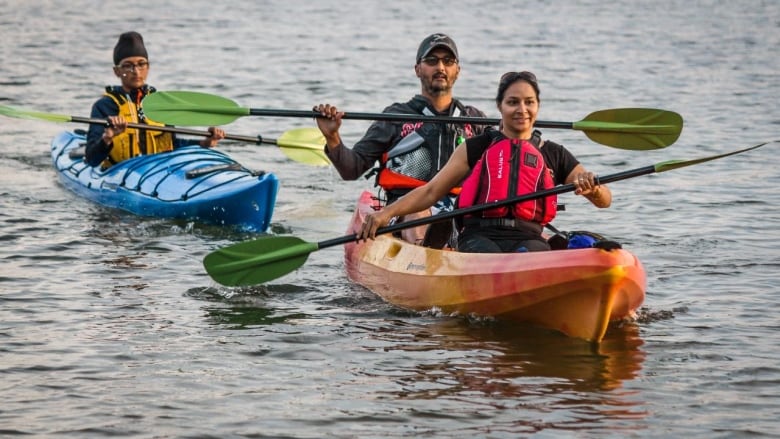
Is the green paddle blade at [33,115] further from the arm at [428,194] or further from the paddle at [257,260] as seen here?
the arm at [428,194]

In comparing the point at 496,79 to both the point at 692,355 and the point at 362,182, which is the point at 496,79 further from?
the point at 692,355

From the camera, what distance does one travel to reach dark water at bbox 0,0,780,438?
5340 millimetres

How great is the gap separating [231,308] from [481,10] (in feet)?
59.0

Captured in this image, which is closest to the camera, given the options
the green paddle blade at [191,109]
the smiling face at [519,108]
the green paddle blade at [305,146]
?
the smiling face at [519,108]

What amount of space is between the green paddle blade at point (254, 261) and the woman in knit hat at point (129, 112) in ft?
8.37

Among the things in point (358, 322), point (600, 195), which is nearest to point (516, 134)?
point (600, 195)

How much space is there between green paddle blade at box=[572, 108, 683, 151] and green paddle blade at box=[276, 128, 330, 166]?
3.38 meters

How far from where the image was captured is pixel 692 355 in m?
6.16

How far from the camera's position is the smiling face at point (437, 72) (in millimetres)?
7180

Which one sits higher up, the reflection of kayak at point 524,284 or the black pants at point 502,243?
the black pants at point 502,243

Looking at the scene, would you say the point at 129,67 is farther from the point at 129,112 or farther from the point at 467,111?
the point at 467,111

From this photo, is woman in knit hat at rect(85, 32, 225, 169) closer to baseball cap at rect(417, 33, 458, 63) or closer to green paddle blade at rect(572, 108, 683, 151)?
baseball cap at rect(417, 33, 458, 63)

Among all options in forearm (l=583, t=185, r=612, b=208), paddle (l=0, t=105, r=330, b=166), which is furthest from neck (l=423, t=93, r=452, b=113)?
paddle (l=0, t=105, r=330, b=166)

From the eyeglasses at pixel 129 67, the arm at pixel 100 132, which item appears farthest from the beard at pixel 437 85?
the eyeglasses at pixel 129 67
